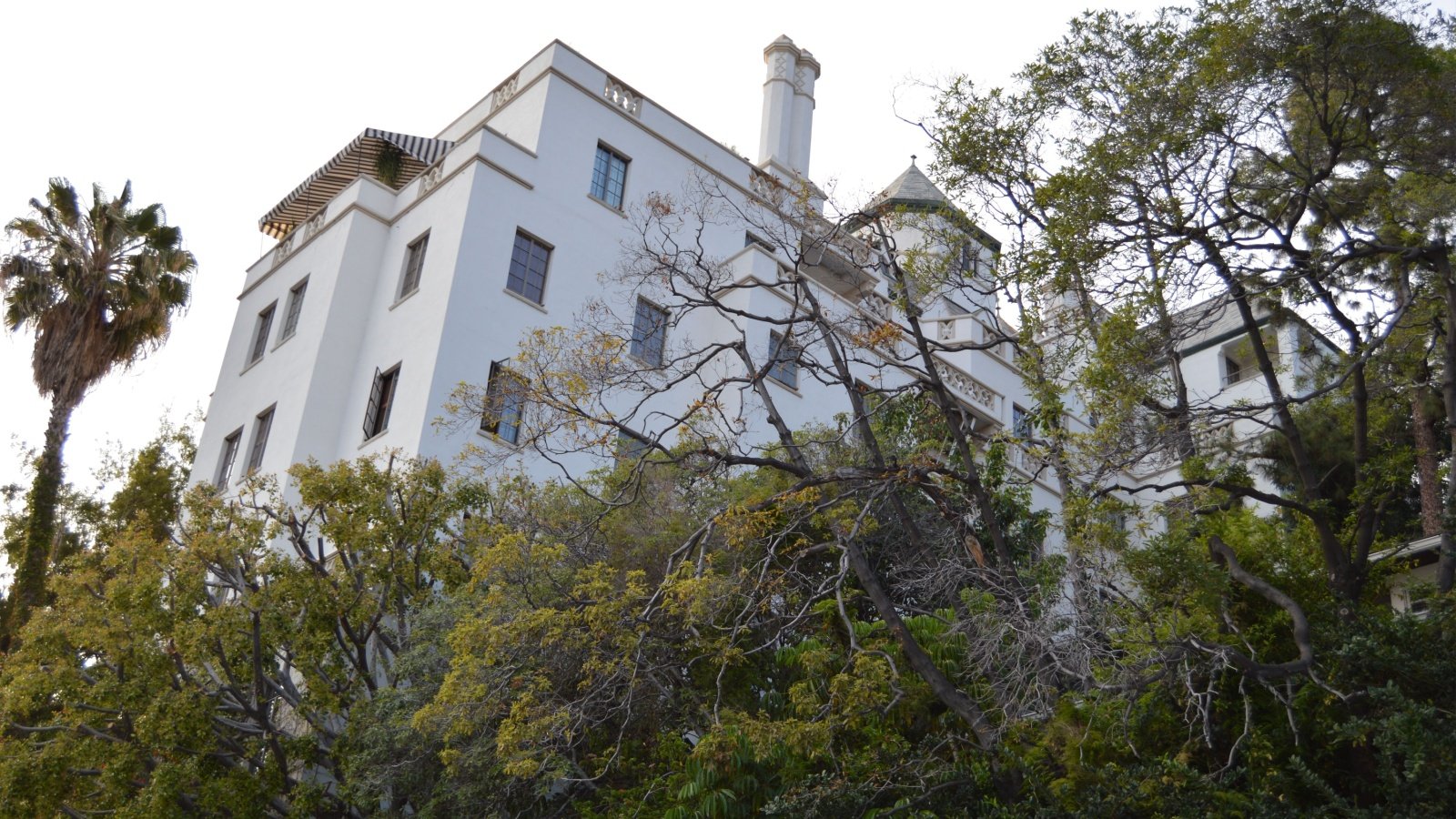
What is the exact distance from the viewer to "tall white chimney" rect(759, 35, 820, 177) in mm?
31250

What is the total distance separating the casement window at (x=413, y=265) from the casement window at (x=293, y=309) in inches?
89.8

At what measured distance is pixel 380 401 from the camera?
22.0 m

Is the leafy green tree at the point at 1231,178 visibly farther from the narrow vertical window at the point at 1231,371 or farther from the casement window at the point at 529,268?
the narrow vertical window at the point at 1231,371

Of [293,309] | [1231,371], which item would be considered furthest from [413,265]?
[1231,371]

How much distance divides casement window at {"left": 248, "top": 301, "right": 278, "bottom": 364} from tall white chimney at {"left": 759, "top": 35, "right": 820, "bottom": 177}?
1118 centimetres

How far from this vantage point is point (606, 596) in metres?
14.8

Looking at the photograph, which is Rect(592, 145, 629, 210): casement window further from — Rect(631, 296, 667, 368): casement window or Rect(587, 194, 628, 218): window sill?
Rect(631, 296, 667, 368): casement window

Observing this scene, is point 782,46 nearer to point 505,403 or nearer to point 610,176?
point 610,176

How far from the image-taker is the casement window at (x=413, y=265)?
23.2m

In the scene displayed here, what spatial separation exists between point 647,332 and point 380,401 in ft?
15.3

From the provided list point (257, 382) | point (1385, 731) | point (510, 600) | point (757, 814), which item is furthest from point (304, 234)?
point (1385, 731)

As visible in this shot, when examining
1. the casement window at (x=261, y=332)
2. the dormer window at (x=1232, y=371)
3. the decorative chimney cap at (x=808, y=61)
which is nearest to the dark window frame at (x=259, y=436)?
the casement window at (x=261, y=332)

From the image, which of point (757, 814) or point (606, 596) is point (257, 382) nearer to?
point (606, 596)

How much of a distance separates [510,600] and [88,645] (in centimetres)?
527
